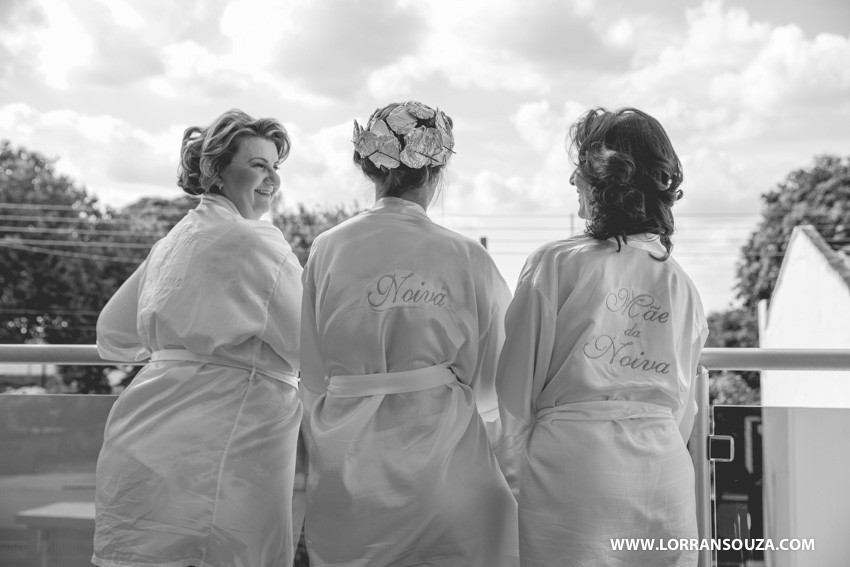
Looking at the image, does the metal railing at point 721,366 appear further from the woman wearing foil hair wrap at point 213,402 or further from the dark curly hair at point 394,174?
the dark curly hair at point 394,174

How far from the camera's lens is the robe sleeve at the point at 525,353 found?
6.57ft

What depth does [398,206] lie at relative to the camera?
2129 millimetres

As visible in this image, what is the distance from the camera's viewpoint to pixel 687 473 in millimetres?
2027

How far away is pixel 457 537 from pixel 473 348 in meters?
0.41

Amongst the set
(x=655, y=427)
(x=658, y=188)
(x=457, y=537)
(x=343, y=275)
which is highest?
(x=658, y=188)

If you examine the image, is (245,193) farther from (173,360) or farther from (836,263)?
(836,263)

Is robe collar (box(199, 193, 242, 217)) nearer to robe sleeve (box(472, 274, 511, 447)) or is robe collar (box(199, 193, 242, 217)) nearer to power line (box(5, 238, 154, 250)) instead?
robe sleeve (box(472, 274, 511, 447))

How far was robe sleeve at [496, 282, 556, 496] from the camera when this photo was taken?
200 centimetres

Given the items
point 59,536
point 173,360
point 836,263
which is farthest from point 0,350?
point 836,263

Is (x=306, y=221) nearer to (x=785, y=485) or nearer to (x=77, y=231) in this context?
(x=77, y=231)

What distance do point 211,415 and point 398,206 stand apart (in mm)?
652

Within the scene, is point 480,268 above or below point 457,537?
above

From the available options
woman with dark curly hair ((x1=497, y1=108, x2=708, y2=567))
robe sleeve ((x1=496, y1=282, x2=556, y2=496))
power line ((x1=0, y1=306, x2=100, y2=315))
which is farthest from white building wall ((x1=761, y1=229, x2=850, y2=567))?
power line ((x1=0, y1=306, x2=100, y2=315))

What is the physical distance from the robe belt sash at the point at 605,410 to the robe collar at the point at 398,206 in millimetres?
550
